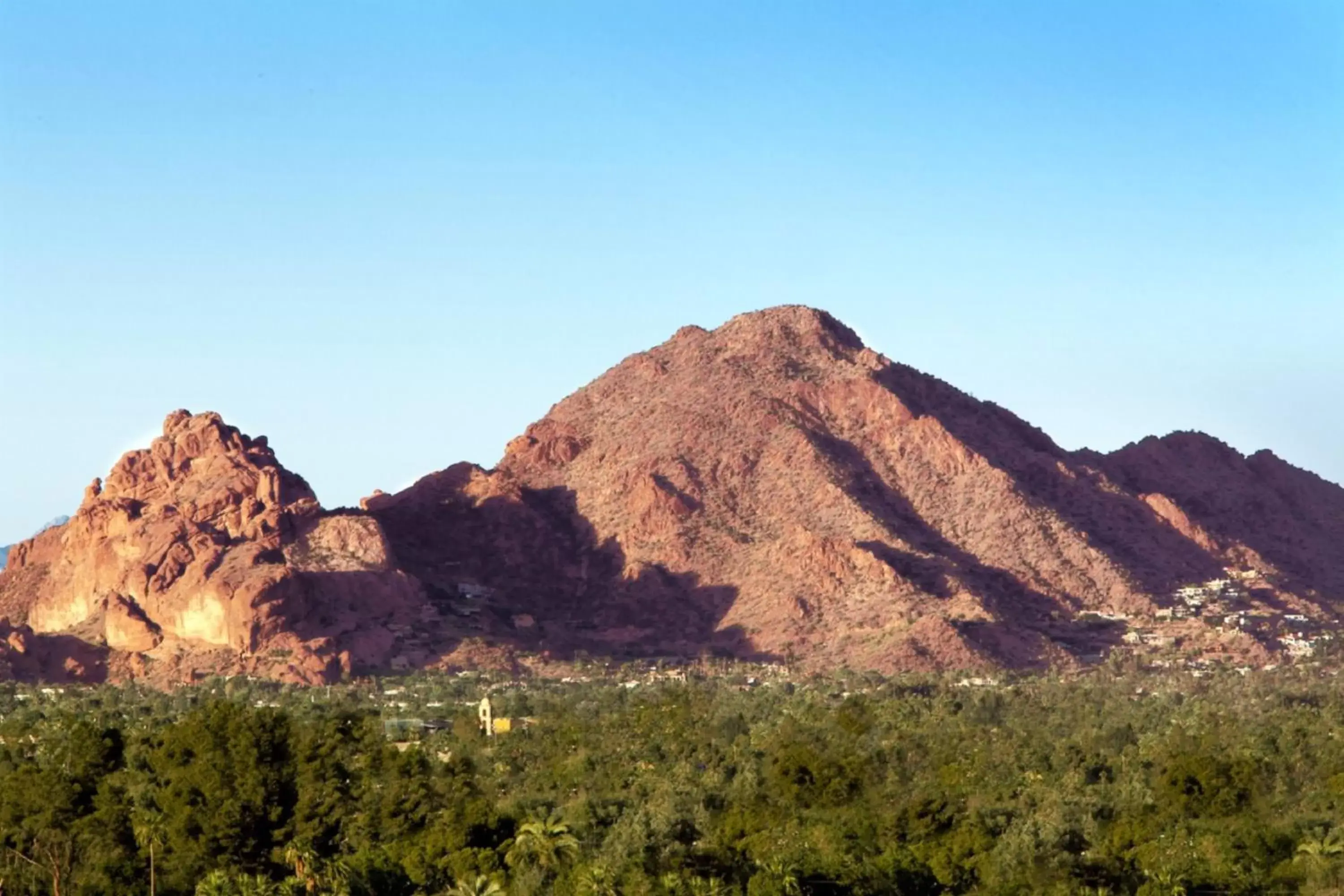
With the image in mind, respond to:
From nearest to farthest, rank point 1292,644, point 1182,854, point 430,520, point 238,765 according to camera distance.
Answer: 1. point 1182,854
2. point 238,765
3. point 1292,644
4. point 430,520

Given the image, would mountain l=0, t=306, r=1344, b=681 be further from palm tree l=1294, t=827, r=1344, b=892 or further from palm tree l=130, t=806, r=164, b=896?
palm tree l=1294, t=827, r=1344, b=892

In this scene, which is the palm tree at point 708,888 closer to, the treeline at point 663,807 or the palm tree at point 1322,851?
the treeline at point 663,807

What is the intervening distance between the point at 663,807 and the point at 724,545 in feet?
215

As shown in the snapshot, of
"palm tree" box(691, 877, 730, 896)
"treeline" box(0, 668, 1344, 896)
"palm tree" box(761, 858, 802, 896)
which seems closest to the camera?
"palm tree" box(691, 877, 730, 896)

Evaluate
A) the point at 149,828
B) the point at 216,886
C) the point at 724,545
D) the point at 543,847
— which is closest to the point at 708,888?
the point at 543,847

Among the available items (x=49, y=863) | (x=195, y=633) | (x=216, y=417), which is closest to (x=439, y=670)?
(x=195, y=633)

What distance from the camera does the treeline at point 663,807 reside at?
58.1 m

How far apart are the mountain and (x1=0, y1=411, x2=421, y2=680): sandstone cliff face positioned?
0.14 meters

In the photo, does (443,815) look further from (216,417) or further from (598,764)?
(216,417)

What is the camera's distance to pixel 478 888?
55.6m

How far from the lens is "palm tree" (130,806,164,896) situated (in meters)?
60.2

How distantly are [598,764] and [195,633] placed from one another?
4223 cm

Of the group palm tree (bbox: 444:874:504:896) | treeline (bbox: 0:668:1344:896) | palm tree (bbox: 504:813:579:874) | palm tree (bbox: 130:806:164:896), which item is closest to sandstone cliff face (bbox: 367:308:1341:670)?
treeline (bbox: 0:668:1344:896)

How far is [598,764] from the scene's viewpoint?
248 feet
